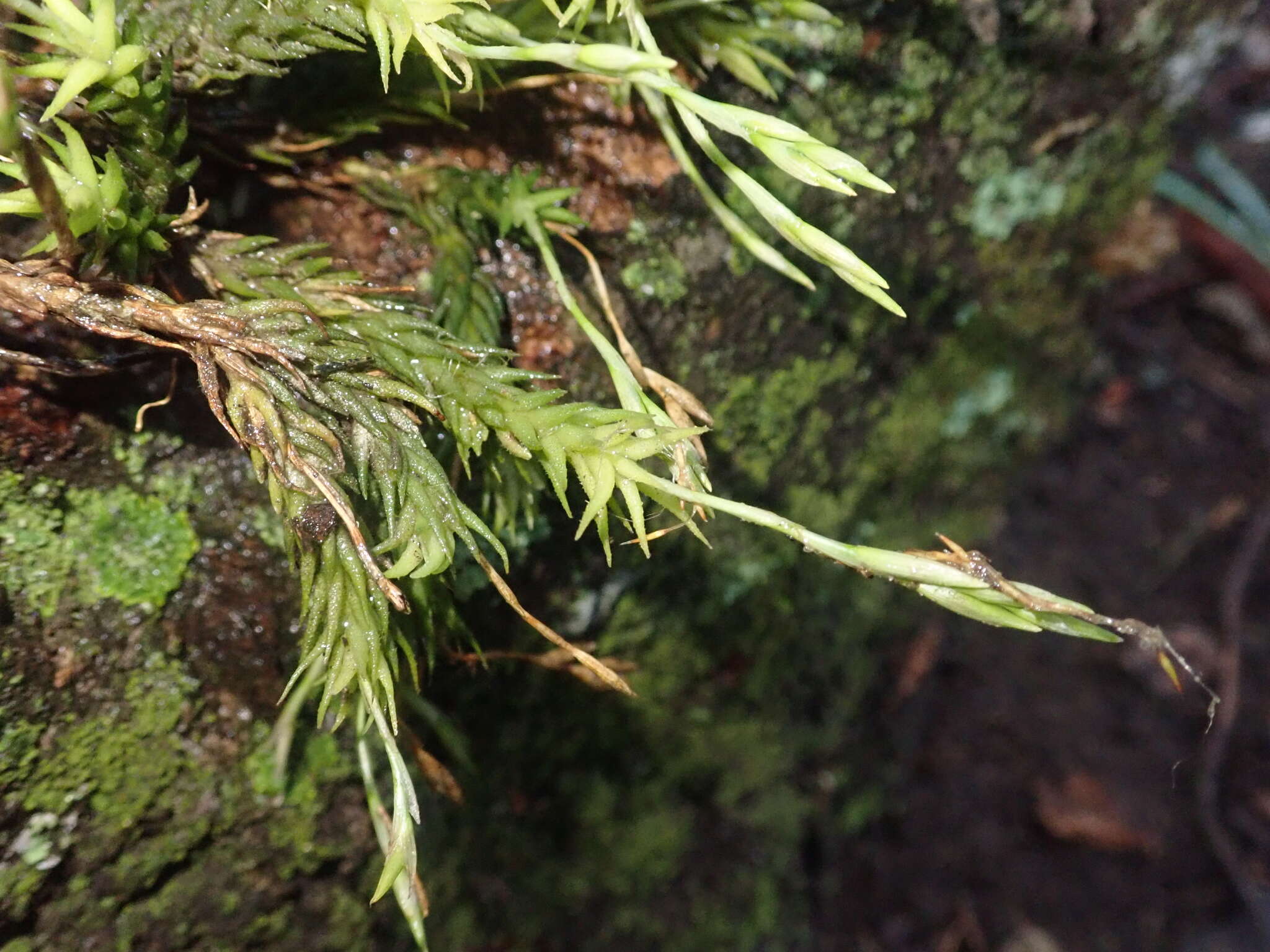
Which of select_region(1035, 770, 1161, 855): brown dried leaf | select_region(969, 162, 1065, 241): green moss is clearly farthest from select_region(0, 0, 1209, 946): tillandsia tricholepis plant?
select_region(1035, 770, 1161, 855): brown dried leaf

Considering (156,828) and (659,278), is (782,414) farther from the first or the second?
Result: (156,828)

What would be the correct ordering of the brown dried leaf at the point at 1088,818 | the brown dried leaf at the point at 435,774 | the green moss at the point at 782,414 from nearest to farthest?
the brown dried leaf at the point at 435,774 < the green moss at the point at 782,414 < the brown dried leaf at the point at 1088,818

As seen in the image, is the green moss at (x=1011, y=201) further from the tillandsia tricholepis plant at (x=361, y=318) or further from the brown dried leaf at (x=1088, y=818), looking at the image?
the brown dried leaf at (x=1088, y=818)

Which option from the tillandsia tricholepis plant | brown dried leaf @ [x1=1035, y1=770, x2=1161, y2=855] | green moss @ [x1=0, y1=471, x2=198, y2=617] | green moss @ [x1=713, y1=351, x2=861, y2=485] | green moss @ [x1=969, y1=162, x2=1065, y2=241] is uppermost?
green moss @ [x1=969, y1=162, x2=1065, y2=241]

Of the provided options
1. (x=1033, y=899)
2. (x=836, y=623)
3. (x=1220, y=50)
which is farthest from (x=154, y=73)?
(x=1033, y=899)

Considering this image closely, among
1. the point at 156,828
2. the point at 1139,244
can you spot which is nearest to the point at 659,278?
the point at 156,828

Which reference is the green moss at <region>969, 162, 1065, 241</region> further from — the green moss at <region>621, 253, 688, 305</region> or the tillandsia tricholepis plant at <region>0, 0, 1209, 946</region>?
the tillandsia tricholepis plant at <region>0, 0, 1209, 946</region>

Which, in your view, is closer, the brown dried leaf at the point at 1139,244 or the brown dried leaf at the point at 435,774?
the brown dried leaf at the point at 435,774

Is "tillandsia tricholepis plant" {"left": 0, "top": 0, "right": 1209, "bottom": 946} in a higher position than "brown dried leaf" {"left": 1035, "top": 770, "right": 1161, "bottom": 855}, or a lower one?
higher

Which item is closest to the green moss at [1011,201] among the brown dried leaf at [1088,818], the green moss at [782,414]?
the green moss at [782,414]
